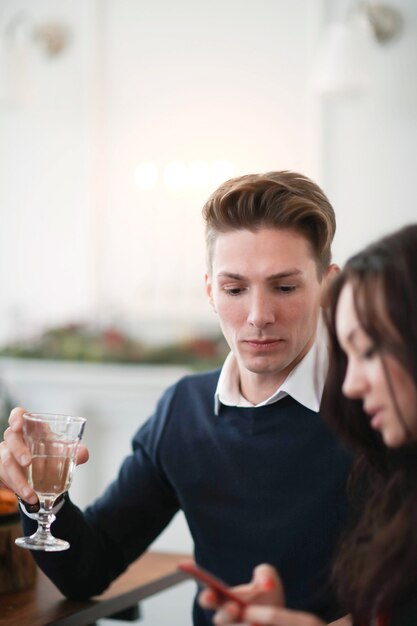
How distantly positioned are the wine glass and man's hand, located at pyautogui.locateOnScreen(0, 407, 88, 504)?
1 cm

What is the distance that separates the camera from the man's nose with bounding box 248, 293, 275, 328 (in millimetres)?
1724

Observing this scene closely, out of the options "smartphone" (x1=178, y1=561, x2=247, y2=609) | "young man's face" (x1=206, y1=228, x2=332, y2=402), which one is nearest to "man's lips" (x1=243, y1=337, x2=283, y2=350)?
"young man's face" (x1=206, y1=228, x2=332, y2=402)

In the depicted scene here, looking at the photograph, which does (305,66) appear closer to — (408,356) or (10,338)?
(10,338)

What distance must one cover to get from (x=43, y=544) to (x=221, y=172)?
122 inches

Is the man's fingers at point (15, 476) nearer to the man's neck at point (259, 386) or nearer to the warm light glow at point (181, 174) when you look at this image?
the man's neck at point (259, 386)

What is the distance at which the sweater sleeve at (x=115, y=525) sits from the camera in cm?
183

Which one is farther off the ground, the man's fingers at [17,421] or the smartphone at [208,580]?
the man's fingers at [17,421]

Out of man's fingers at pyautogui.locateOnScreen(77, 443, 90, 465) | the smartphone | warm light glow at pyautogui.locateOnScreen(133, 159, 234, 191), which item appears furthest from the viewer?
warm light glow at pyautogui.locateOnScreen(133, 159, 234, 191)

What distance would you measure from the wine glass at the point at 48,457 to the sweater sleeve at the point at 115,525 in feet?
0.58

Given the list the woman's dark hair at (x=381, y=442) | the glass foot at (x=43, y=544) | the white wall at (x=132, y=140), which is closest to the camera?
the woman's dark hair at (x=381, y=442)

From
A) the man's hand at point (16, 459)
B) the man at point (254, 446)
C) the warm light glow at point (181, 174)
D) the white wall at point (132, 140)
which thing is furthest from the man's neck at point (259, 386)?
the warm light glow at point (181, 174)

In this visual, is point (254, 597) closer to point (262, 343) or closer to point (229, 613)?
point (229, 613)

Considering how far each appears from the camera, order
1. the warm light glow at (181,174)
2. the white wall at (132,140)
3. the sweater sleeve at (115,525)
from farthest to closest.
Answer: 1. the warm light glow at (181,174)
2. the white wall at (132,140)
3. the sweater sleeve at (115,525)

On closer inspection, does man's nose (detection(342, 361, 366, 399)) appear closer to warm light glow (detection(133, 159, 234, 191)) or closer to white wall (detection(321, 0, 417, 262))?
white wall (detection(321, 0, 417, 262))
